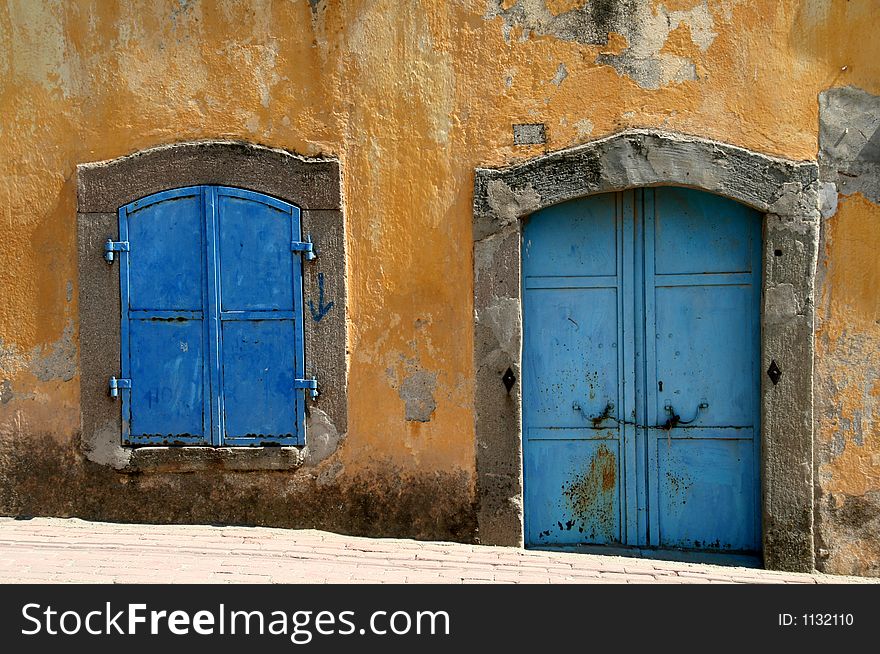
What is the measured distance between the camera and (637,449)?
5.19 m

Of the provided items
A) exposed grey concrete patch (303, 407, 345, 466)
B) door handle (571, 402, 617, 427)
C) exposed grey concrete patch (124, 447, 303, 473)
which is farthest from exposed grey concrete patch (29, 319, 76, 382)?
door handle (571, 402, 617, 427)

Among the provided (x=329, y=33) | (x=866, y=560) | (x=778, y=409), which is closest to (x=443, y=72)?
(x=329, y=33)

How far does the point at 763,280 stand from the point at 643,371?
2.65 ft

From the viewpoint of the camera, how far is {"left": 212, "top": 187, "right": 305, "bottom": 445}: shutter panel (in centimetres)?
525

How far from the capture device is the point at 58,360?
17.7 ft

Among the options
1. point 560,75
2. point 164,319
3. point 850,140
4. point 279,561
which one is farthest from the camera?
point 164,319

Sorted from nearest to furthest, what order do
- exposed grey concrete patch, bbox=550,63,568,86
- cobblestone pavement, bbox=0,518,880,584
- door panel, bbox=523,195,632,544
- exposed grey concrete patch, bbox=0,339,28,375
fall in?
cobblestone pavement, bbox=0,518,880,584 → exposed grey concrete patch, bbox=550,63,568,86 → door panel, bbox=523,195,632,544 → exposed grey concrete patch, bbox=0,339,28,375

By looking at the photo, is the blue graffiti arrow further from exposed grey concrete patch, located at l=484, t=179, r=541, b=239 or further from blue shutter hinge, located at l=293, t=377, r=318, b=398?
exposed grey concrete patch, located at l=484, t=179, r=541, b=239

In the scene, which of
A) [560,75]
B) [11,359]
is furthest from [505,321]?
[11,359]

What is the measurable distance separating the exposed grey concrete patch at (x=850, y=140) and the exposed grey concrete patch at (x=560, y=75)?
4.47 feet

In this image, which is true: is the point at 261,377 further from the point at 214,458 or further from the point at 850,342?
the point at 850,342

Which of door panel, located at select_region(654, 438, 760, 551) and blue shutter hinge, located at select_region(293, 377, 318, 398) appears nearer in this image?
door panel, located at select_region(654, 438, 760, 551)

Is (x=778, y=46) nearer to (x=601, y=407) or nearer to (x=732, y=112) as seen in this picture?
(x=732, y=112)

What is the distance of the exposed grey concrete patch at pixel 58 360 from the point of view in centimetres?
538
